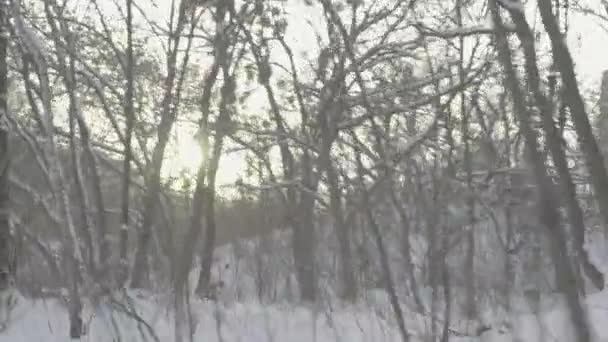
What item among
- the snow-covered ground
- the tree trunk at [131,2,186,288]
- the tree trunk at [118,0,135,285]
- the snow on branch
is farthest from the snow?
the tree trunk at [118,0,135,285]

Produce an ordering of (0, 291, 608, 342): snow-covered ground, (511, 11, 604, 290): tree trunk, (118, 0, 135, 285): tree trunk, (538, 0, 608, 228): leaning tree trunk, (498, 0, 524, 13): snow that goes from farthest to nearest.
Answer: (118, 0, 135, 285): tree trunk < (0, 291, 608, 342): snow-covered ground < (538, 0, 608, 228): leaning tree trunk < (498, 0, 524, 13): snow < (511, 11, 604, 290): tree trunk

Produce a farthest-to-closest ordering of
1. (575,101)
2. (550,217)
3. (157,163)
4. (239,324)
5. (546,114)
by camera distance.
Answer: (157,163), (239,324), (575,101), (546,114), (550,217)

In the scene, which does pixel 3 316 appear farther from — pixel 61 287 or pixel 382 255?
pixel 382 255

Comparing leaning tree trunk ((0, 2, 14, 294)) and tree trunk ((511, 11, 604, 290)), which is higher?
leaning tree trunk ((0, 2, 14, 294))

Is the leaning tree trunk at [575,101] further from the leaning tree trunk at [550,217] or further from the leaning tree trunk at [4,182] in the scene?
the leaning tree trunk at [4,182]

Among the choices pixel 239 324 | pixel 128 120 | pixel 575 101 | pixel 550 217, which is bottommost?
pixel 239 324

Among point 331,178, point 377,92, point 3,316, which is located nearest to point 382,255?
point 331,178

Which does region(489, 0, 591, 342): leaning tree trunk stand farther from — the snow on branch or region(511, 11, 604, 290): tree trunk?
the snow on branch

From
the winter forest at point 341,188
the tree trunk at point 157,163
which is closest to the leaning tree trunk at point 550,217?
the winter forest at point 341,188

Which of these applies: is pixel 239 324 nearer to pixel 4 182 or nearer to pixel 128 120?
pixel 4 182

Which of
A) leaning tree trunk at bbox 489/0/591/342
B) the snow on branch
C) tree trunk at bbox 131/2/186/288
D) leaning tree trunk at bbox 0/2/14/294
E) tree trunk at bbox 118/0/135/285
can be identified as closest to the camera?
leaning tree trunk at bbox 489/0/591/342

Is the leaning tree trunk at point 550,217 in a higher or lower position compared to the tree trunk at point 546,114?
lower

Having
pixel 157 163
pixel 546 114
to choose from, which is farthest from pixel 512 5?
pixel 157 163

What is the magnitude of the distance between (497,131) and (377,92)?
79.6 inches
